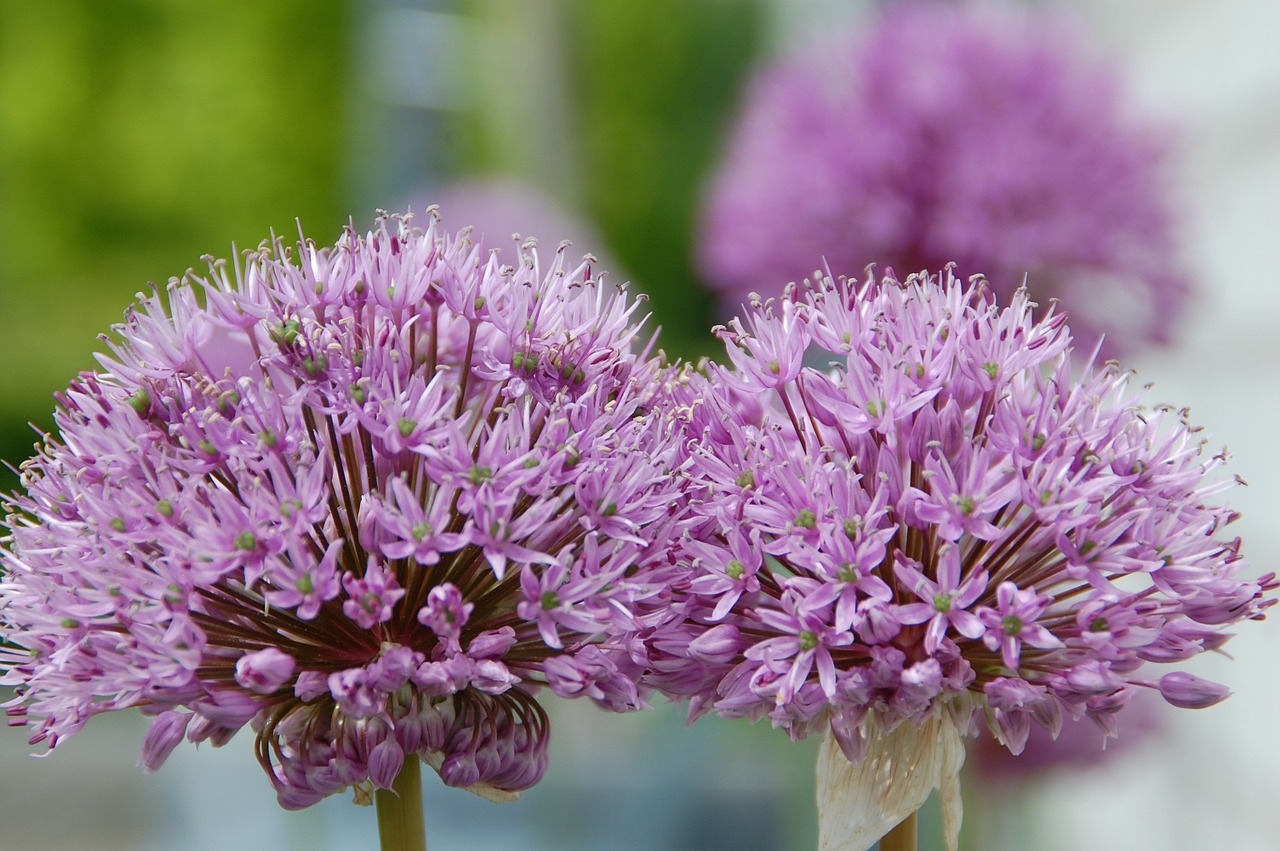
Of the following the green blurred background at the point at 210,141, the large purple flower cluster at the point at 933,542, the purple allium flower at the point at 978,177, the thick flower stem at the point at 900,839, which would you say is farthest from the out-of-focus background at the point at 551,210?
the thick flower stem at the point at 900,839

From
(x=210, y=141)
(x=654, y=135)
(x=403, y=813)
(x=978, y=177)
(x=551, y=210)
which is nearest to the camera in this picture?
(x=403, y=813)

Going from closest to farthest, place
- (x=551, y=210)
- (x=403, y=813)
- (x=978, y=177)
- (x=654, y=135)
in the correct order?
1. (x=403, y=813)
2. (x=978, y=177)
3. (x=551, y=210)
4. (x=654, y=135)

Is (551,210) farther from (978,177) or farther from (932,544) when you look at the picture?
(932,544)

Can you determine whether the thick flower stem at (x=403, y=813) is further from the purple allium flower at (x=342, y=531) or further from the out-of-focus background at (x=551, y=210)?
the out-of-focus background at (x=551, y=210)

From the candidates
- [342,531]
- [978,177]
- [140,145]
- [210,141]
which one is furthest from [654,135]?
[342,531]

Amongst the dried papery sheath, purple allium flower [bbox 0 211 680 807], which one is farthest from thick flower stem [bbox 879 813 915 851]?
purple allium flower [bbox 0 211 680 807]

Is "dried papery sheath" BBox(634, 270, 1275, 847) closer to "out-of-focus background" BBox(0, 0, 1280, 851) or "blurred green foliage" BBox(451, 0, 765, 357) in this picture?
"out-of-focus background" BBox(0, 0, 1280, 851)
